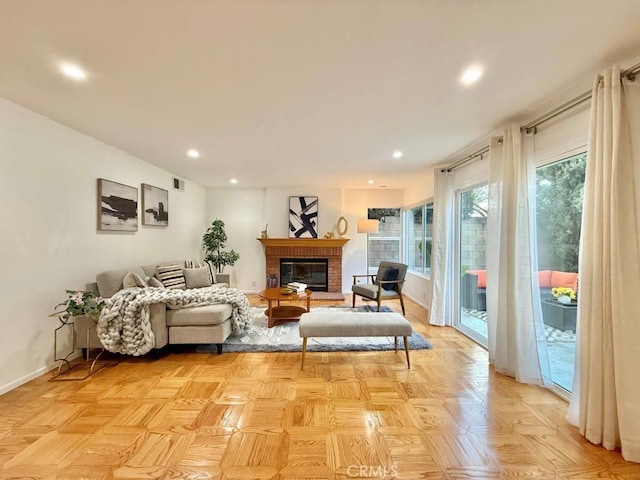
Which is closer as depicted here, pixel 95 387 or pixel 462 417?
pixel 462 417

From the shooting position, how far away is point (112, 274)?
321cm

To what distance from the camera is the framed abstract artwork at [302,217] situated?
629 centimetres

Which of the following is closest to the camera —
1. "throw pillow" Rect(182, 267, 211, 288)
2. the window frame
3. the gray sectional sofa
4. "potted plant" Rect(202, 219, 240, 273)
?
the gray sectional sofa

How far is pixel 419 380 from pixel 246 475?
169cm

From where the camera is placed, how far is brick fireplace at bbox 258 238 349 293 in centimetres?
615

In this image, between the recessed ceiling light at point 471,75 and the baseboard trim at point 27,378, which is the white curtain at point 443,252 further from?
the baseboard trim at point 27,378

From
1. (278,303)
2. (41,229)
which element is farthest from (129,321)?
(278,303)

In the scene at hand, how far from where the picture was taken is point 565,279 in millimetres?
2418

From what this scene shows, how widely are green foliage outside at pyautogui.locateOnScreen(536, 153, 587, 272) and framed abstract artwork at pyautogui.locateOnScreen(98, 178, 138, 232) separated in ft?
15.2

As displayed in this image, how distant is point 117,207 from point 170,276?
1.18m

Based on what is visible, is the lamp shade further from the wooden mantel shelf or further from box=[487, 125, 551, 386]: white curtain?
box=[487, 125, 551, 386]: white curtain

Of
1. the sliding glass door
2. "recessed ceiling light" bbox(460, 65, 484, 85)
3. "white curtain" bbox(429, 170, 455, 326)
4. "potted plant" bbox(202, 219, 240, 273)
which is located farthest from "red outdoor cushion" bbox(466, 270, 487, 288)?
"potted plant" bbox(202, 219, 240, 273)

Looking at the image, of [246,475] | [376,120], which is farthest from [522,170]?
[246,475]

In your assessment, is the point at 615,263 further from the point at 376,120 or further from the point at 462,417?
the point at 376,120
